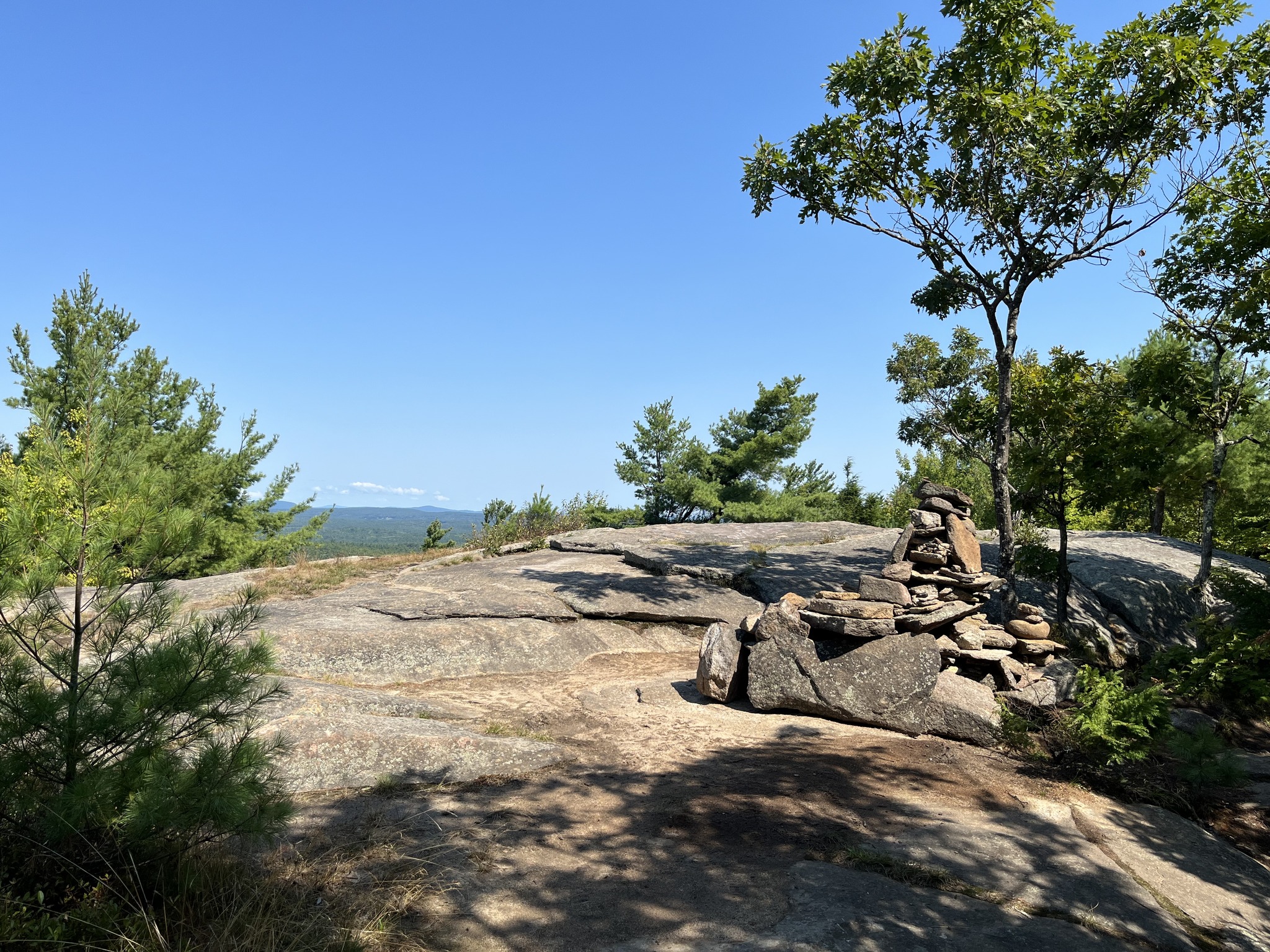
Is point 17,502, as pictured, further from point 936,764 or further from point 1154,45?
point 1154,45

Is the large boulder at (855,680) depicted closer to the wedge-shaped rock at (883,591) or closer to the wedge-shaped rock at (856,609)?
the wedge-shaped rock at (856,609)

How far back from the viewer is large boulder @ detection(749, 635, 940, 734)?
828 centimetres

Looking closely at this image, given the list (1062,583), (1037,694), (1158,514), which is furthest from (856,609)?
(1158,514)

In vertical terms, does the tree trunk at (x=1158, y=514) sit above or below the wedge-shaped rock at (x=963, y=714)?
above

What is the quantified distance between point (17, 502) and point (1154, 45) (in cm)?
1332

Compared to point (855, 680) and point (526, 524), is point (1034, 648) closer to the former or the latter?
point (855, 680)

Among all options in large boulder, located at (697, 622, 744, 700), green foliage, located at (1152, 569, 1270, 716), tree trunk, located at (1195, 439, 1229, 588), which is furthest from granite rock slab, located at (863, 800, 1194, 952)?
tree trunk, located at (1195, 439, 1229, 588)

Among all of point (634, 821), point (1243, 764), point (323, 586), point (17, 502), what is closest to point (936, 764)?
point (634, 821)

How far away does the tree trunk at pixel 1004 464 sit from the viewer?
10.9m

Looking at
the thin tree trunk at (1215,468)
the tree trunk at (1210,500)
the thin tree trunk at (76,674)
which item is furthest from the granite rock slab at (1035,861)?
the thin tree trunk at (1215,468)

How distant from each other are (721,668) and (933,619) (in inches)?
107

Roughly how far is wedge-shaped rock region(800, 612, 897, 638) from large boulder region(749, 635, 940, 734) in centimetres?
12

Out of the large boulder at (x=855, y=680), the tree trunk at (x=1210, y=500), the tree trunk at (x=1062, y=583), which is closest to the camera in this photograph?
the large boulder at (x=855, y=680)

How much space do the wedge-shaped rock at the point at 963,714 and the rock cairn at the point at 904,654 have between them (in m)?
0.01
